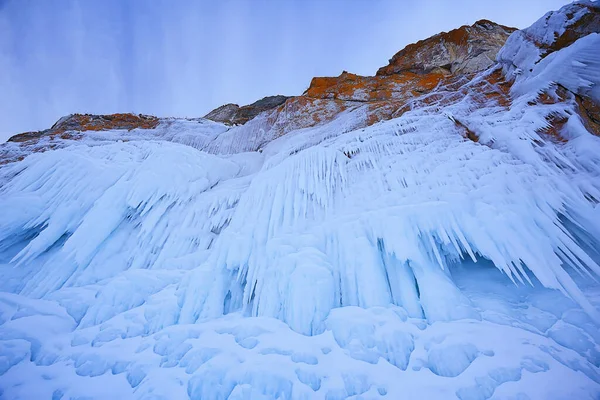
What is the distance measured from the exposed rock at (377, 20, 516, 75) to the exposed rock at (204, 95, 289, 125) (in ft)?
23.7

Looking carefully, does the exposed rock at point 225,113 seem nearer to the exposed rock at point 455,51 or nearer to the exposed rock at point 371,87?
the exposed rock at point 371,87

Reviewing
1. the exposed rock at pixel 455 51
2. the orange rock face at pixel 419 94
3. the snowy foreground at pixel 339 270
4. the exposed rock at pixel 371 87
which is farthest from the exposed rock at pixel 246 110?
the snowy foreground at pixel 339 270

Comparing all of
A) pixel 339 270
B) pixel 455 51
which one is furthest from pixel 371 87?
pixel 339 270

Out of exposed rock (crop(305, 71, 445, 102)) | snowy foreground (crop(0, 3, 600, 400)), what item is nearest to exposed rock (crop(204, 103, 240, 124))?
exposed rock (crop(305, 71, 445, 102))

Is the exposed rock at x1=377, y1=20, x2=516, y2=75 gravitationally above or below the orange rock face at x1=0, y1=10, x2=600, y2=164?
above

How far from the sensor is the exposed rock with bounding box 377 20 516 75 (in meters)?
12.2

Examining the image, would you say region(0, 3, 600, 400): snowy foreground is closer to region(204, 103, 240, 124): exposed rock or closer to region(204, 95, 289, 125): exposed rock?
region(204, 95, 289, 125): exposed rock

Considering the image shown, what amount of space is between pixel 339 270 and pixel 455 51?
1482 centimetres

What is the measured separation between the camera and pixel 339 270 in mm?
3736

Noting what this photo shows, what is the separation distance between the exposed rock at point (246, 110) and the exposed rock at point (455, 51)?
723 cm

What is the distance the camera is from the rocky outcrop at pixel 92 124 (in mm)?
11734

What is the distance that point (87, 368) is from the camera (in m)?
2.91

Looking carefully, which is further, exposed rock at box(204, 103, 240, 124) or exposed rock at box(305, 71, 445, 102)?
exposed rock at box(204, 103, 240, 124)

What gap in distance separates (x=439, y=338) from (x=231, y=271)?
3070 millimetres
